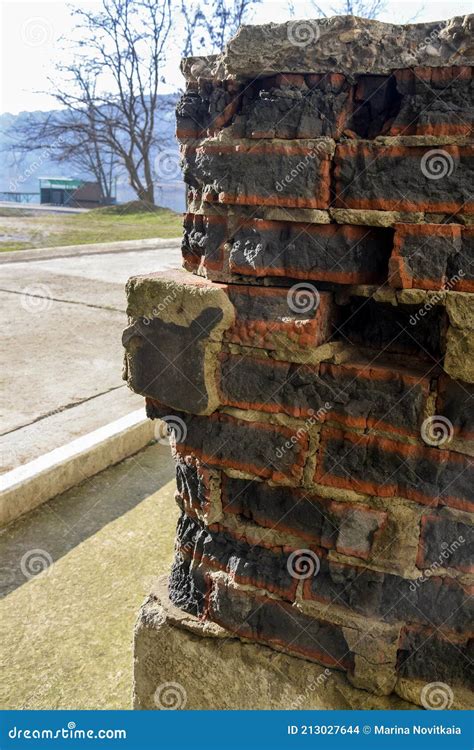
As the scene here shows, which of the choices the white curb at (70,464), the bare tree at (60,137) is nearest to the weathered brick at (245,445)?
the white curb at (70,464)

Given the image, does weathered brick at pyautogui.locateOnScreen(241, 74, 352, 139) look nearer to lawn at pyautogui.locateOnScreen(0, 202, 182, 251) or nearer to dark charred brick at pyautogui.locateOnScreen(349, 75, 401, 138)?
dark charred brick at pyautogui.locateOnScreen(349, 75, 401, 138)

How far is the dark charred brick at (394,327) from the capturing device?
1.50 metres

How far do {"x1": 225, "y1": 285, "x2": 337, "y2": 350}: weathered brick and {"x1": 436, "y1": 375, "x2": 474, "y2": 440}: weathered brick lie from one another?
0.98 feet

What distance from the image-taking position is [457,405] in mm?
1432

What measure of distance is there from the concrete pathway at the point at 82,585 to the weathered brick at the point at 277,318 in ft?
4.10

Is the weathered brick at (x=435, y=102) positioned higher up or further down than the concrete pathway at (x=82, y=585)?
higher up

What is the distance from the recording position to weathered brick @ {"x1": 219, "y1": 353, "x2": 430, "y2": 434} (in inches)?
57.2

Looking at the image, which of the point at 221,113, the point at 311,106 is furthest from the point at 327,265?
the point at 221,113

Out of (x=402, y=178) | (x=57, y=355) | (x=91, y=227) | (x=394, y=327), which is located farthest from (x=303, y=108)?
(x=91, y=227)

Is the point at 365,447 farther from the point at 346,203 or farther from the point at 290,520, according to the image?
A: the point at 346,203

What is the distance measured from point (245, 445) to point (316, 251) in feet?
1.67

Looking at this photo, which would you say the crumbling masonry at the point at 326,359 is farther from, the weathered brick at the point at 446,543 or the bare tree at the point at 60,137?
the bare tree at the point at 60,137

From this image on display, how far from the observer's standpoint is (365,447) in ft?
4.95

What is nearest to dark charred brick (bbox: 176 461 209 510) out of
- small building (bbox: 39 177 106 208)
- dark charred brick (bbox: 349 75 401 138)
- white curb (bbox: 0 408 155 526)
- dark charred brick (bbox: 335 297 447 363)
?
dark charred brick (bbox: 335 297 447 363)
